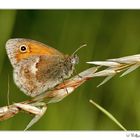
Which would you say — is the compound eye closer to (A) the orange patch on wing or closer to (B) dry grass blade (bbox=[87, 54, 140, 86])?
(A) the orange patch on wing

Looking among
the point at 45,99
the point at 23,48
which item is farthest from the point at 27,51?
the point at 45,99

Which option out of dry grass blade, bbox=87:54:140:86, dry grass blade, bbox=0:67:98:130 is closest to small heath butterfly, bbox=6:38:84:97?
dry grass blade, bbox=0:67:98:130

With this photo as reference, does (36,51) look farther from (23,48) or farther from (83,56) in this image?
(83,56)

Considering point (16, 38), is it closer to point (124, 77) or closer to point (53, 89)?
point (53, 89)

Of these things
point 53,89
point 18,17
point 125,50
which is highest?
point 18,17

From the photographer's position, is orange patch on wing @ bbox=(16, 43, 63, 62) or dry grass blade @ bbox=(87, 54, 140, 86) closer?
dry grass blade @ bbox=(87, 54, 140, 86)

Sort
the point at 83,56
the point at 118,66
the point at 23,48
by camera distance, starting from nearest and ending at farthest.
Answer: the point at 118,66
the point at 23,48
the point at 83,56
